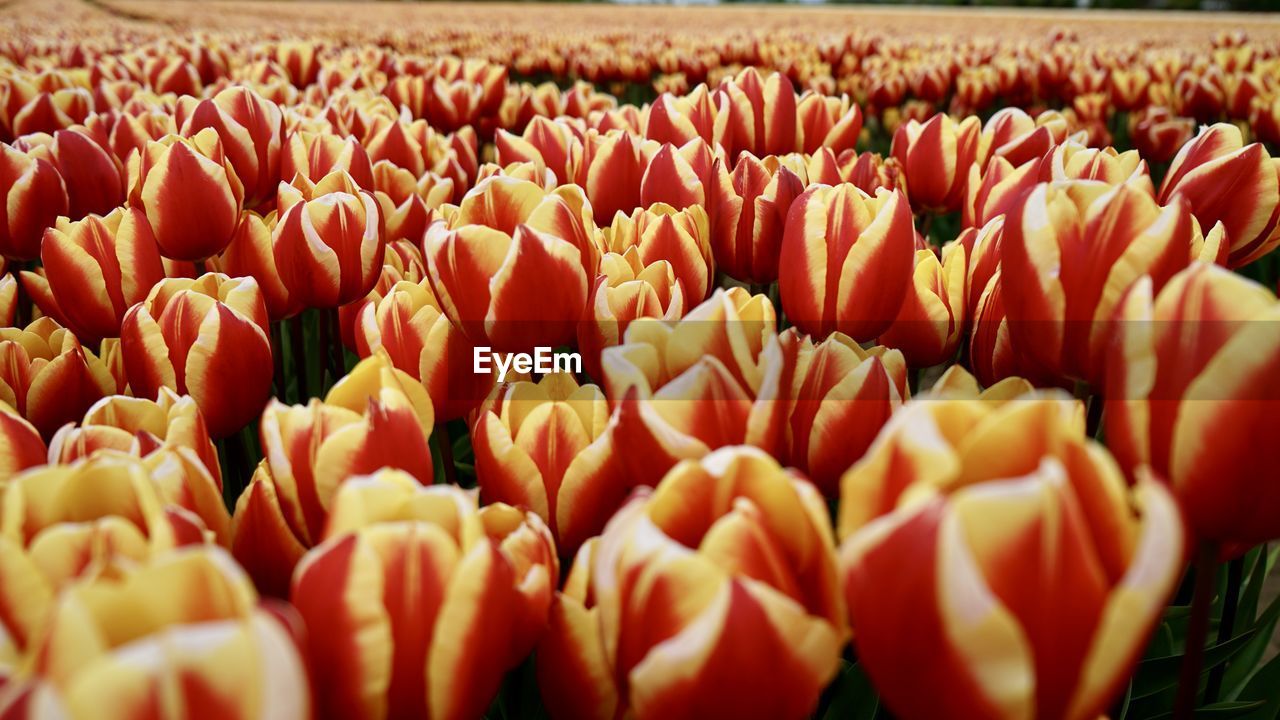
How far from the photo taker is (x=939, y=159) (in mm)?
1692

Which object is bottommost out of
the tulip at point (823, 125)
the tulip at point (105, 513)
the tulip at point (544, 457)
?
the tulip at point (544, 457)

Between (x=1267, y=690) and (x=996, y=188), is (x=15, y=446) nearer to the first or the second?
(x=996, y=188)

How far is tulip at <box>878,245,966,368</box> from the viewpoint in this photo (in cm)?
106

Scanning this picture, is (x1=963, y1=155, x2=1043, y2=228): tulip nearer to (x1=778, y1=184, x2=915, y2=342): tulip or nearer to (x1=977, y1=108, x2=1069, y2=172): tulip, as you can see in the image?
(x1=977, y1=108, x2=1069, y2=172): tulip

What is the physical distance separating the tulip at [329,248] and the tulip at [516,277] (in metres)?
0.25

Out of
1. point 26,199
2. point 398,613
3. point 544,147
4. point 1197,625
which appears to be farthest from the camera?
point 544,147

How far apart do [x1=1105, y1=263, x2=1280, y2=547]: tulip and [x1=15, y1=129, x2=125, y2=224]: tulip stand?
1569 millimetres

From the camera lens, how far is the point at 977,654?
0.45 meters

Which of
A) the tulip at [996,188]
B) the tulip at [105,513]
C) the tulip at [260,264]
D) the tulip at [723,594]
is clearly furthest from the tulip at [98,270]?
the tulip at [996,188]

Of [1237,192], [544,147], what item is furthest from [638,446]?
[544,147]

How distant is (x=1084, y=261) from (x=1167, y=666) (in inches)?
24.7

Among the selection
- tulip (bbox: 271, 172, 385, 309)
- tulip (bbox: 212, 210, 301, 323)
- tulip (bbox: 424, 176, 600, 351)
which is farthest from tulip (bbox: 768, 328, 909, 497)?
tulip (bbox: 212, 210, 301, 323)

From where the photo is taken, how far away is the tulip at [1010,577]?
44cm

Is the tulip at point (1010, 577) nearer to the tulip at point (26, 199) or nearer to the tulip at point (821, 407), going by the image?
the tulip at point (821, 407)
